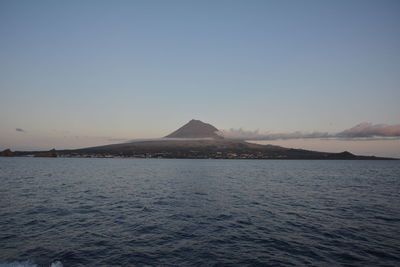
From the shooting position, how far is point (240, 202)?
1432 inches

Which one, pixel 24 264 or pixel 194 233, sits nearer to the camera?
pixel 24 264

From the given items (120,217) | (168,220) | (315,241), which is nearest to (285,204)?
(315,241)

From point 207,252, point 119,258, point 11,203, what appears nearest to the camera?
point 119,258

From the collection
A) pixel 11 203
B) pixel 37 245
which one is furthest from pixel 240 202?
pixel 11 203

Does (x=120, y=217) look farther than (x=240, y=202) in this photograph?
No

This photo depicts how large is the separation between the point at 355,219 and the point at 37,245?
3442cm

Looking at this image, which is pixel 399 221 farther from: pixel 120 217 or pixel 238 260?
pixel 120 217

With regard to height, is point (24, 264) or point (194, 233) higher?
point (24, 264)

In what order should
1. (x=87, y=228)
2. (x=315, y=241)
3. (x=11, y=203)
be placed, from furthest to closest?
1. (x=11, y=203)
2. (x=87, y=228)
3. (x=315, y=241)

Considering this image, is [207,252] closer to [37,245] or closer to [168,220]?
[168,220]

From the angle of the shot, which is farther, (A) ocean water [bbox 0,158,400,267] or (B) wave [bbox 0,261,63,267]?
(A) ocean water [bbox 0,158,400,267]

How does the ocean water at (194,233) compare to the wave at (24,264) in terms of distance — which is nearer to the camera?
the wave at (24,264)

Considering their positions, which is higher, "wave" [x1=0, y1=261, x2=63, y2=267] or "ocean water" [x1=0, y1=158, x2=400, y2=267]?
"wave" [x1=0, y1=261, x2=63, y2=267]

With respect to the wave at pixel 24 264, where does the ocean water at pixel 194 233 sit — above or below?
below
